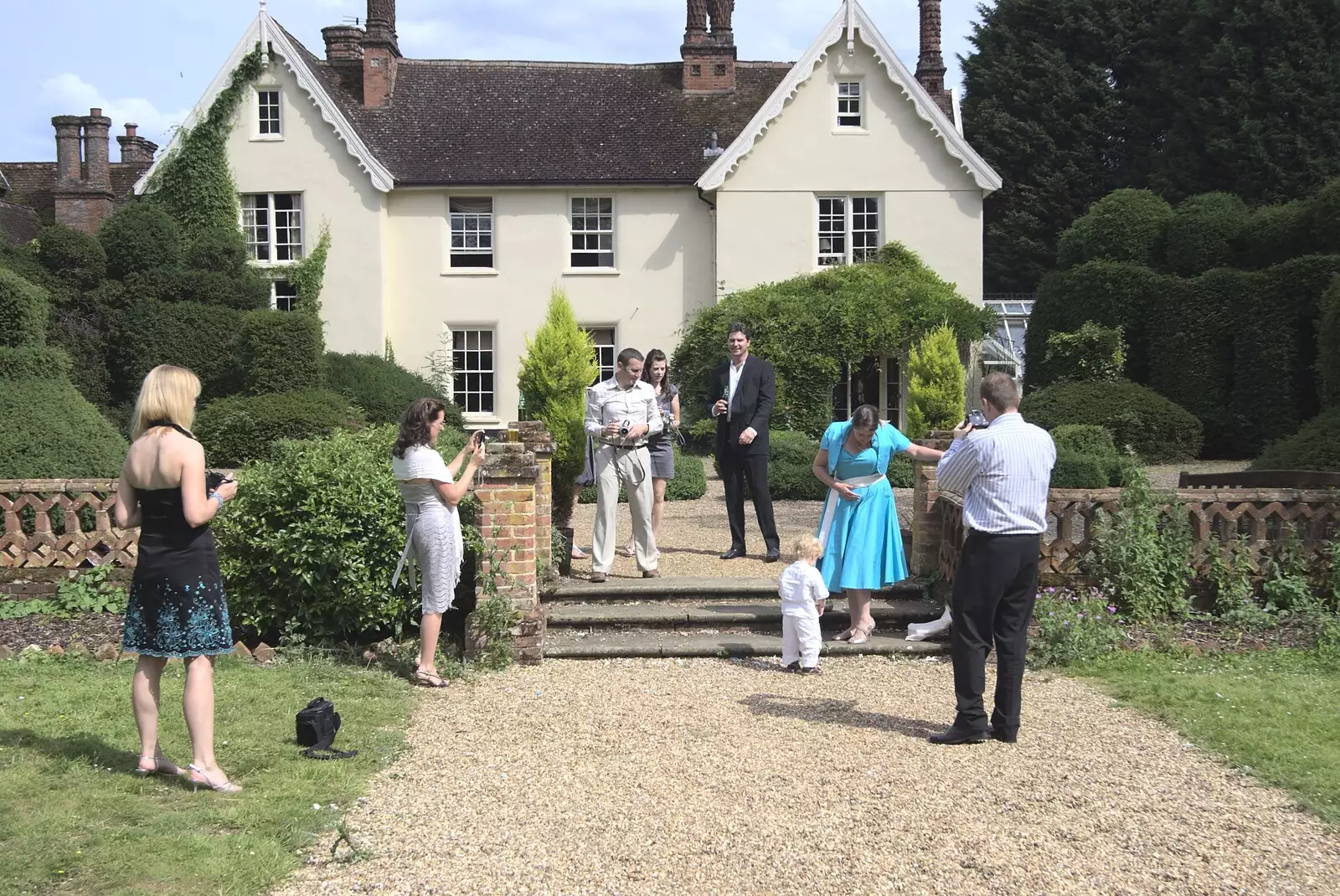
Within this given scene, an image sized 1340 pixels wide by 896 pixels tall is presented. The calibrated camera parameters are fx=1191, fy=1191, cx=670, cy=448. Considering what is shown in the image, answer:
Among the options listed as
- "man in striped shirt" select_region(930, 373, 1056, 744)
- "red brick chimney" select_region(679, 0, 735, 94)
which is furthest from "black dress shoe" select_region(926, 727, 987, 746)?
"red brick chimney" select_region(679, 0, 735, 94)

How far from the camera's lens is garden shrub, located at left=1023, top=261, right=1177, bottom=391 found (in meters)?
22.9

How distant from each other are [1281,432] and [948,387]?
691cm

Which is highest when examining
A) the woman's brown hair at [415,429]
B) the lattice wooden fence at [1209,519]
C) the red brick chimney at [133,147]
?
the red brick chimney at [133,147]

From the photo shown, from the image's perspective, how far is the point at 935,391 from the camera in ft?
62.0

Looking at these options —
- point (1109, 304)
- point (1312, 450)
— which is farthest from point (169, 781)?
point (1109, 304)

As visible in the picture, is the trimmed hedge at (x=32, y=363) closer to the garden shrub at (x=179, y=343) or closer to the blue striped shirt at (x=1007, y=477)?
the blue striped shirt at (x=1007, y=477)

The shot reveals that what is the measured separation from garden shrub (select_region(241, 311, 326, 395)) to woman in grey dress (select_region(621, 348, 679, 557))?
11.8m

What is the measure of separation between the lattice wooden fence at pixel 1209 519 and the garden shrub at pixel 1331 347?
402cm

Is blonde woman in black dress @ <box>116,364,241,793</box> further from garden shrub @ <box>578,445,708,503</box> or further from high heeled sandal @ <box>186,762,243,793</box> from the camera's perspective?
garden shrub @ <box>578,445,708,503</box>

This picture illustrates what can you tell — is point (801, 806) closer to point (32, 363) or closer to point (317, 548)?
point (317, 548)

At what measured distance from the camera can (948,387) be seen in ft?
62.5

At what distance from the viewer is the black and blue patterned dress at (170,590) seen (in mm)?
5090

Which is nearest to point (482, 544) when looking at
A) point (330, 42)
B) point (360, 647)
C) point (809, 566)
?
point (360, 647)

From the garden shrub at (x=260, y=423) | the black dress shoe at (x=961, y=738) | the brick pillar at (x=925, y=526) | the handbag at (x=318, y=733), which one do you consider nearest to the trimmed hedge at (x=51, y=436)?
the handbag at (x=318, y=733)
